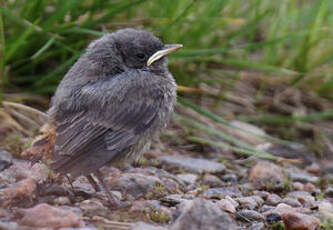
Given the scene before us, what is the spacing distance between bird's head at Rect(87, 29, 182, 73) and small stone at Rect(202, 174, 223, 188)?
2.81 feet

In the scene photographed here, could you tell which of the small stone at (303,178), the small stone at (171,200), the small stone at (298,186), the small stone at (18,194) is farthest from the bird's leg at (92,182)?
the small stone at (303,178)

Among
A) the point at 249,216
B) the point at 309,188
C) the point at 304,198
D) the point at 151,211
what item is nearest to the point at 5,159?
the point at 151,211

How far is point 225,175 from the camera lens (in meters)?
4.27

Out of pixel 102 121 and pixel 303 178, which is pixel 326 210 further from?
pixel 102 121

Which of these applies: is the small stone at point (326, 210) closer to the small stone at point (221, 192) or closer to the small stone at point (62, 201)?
the small stone at point (221, 192)

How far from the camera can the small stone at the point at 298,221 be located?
299 centimetres

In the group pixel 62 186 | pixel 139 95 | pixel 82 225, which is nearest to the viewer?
pixel 82 225

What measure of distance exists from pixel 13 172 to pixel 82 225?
0.93 meters

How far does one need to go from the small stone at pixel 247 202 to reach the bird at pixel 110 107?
676mm

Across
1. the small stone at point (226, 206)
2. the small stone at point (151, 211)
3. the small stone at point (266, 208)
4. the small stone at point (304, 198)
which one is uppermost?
the small stone at point (151, 211)

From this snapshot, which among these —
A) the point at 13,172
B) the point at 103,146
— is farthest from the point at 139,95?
the point at 13,172

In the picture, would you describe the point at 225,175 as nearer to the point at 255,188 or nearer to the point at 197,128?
the point at 255,188

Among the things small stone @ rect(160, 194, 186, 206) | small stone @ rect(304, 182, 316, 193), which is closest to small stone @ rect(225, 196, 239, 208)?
small stone @ rect(160, 194, 186, 206)

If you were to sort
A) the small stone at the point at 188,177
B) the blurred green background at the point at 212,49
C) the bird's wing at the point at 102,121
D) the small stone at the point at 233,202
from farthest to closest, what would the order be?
the blurred green background at the point at 212,49, the small stone at the point at 188,177, the small stone at the point at 233,202, the bird's wing at the point at 102,121
